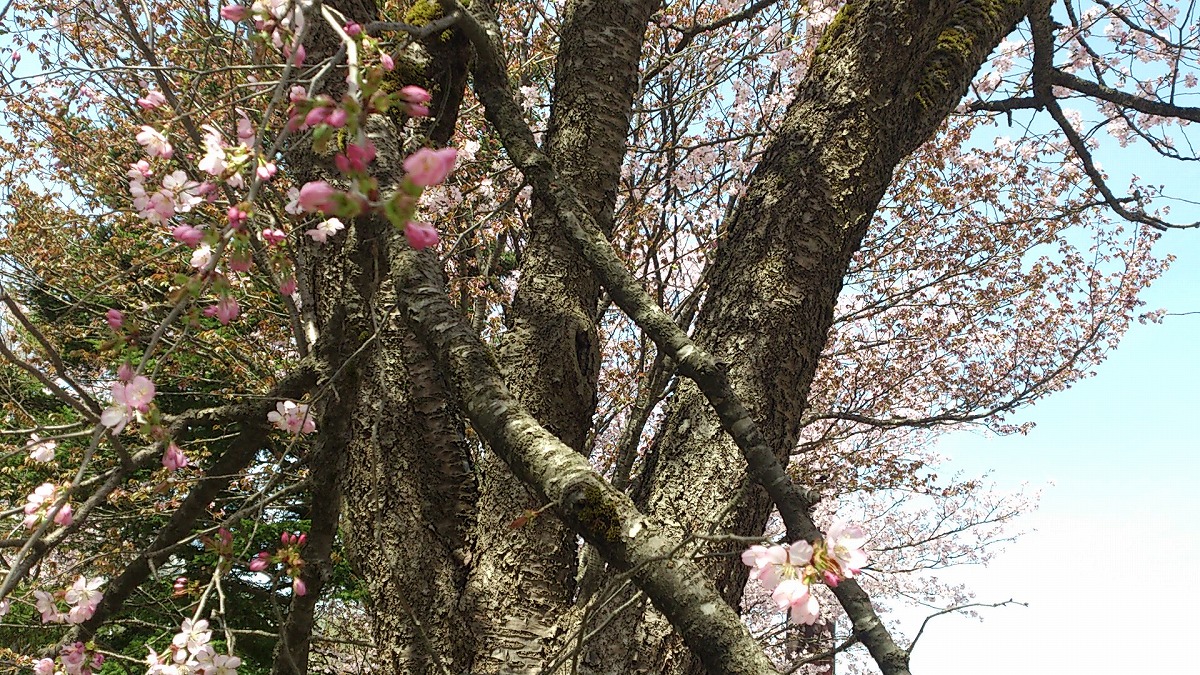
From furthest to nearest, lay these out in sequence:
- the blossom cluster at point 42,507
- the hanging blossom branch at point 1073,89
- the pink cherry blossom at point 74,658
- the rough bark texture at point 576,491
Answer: the hanging blossom branch at point 1073,89 < the pink cherry blossom at point 74,658 < the blossom cluster at point 42,507 < the rough bark texture at point 576,491

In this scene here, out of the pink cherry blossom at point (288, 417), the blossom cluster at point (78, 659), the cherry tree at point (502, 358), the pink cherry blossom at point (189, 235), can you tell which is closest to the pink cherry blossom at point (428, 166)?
the cherry tree at point (502, 358)

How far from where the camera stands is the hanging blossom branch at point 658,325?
1.29 m

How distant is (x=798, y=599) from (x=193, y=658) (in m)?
1.46

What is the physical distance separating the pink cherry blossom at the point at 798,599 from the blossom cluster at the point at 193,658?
4.15ft

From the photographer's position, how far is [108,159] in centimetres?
577

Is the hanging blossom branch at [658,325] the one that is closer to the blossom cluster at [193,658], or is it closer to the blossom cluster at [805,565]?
the blossom cluster at [805,565]

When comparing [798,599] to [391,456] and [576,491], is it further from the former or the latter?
[391,456]

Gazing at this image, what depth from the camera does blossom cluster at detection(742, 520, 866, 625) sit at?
3.76 feet

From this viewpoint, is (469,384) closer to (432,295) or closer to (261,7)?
(432,295)

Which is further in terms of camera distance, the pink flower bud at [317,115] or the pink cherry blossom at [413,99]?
the pink cherry blossom at [413,99]

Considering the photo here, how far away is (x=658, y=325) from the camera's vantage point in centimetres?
159

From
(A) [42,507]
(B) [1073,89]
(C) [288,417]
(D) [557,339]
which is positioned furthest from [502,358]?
(B) [1073,89]

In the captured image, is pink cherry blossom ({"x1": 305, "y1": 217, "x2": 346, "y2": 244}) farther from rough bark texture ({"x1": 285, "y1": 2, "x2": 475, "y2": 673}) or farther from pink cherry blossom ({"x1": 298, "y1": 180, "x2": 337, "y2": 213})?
pink cherry blossom ({"x1": 298, "y1": 180, "x2": 337, "y2": 213})

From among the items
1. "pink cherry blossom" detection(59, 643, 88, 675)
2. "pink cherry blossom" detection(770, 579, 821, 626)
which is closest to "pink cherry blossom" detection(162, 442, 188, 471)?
"pink cherry blossom" detection(59, 643, 88, 675)
